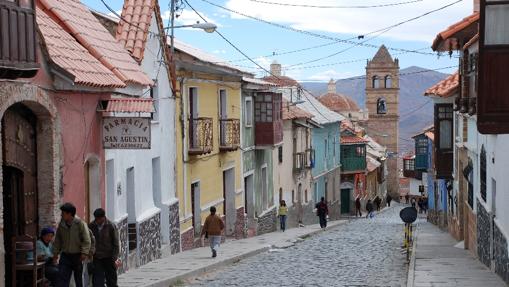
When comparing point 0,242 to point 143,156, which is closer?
point 0,242

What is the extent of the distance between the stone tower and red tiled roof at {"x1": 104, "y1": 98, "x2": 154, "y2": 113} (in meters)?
91.0

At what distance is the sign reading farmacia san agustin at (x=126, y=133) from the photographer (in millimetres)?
15172

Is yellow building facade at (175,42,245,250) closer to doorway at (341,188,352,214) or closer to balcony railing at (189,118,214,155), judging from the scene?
balcony railing at (189,118,214,155)

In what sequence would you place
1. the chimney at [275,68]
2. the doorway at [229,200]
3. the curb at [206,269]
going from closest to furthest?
the curb at [206,269]
the doorway at [229,200]
the chimney at [275,68]

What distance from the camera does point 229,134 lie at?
29250mm

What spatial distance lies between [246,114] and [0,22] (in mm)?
22909

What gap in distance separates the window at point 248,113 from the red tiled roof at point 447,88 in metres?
7.14

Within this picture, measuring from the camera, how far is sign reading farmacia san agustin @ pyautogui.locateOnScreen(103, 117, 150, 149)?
15.2 meters

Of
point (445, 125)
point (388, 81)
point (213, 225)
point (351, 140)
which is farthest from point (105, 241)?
point (388, 81)

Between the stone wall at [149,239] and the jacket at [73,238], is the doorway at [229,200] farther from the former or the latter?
the jacket at [73,238]

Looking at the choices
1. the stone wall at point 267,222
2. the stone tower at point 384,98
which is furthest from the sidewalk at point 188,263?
the stone tower at point 384,98

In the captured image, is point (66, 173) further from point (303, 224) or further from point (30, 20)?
point (303, 224)

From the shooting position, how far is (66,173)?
13.9m

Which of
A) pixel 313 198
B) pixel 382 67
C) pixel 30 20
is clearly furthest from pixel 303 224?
pixel 382 67
